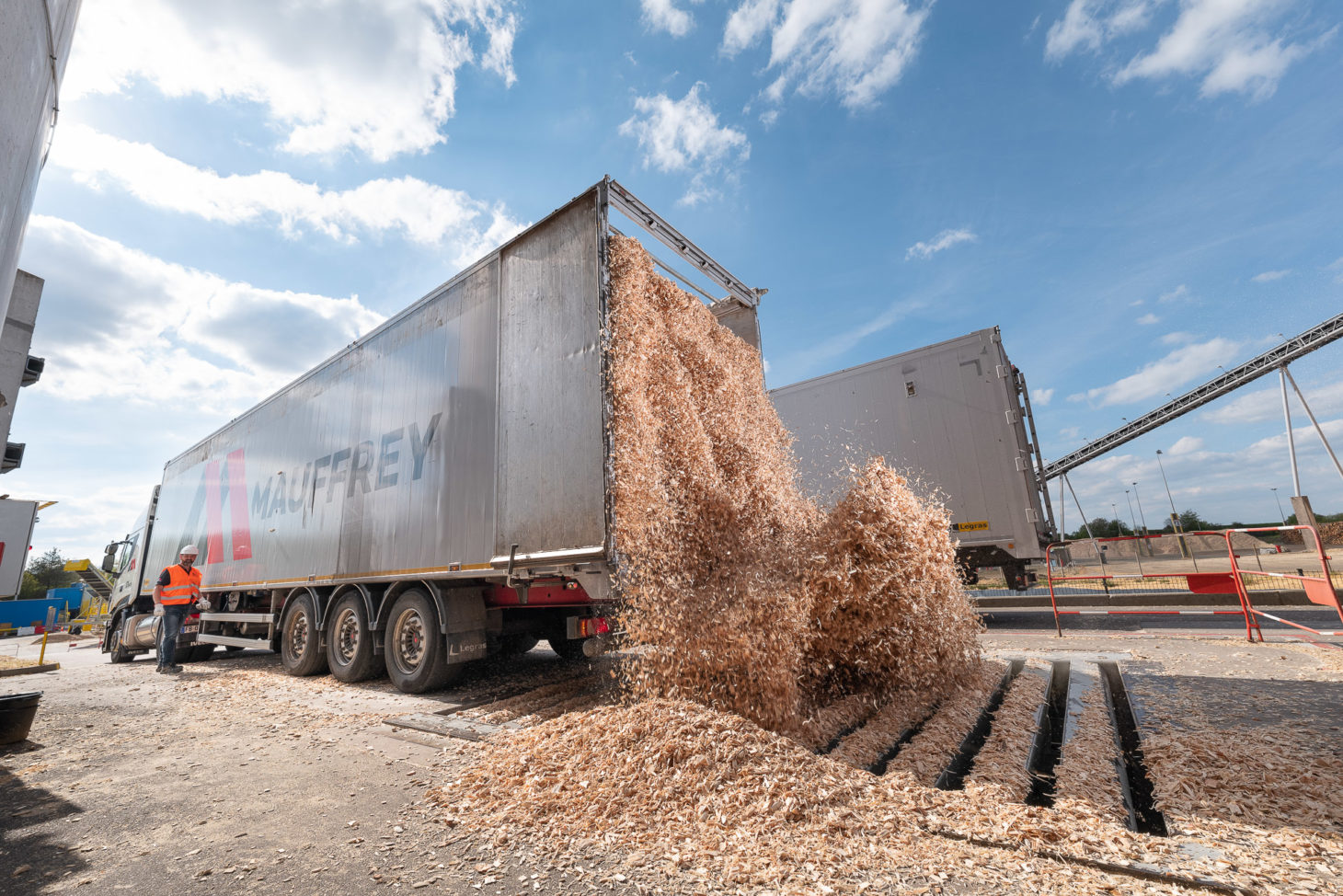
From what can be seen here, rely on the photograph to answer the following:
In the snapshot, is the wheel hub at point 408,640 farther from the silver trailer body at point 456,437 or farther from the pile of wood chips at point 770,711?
the pile of wood chips at point 770,711

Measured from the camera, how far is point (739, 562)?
4.31 meters

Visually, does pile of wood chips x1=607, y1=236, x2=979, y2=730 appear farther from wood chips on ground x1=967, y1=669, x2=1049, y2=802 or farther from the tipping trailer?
the tipping trailer

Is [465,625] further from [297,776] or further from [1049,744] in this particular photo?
[1049,744]

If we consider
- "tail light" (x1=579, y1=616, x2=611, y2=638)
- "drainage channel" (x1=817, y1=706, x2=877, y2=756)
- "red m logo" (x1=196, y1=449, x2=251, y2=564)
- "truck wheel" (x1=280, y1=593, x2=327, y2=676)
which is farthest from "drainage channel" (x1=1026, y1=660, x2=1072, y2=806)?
"red m logo" (x1=196, y1=449, x2=251, y2=564)

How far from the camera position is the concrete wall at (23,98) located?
2.98m

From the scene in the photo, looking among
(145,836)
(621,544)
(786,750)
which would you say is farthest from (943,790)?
(145,836)

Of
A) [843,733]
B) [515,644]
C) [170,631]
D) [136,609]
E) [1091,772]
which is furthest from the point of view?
[136,609]

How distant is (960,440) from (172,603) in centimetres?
1185

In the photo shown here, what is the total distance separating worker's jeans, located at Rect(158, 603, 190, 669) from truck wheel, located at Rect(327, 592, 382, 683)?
340 cm

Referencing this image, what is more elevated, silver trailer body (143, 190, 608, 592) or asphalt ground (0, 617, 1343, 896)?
silver trailer body (143, 190, 608, 592)

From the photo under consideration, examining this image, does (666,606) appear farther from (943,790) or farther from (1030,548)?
(1030,548)

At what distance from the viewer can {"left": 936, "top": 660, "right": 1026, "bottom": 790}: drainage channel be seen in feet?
9.72

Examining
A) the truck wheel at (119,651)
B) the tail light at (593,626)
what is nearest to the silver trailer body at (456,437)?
the tail light at (593,626)

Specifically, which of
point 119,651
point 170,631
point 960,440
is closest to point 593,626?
point 960,440
